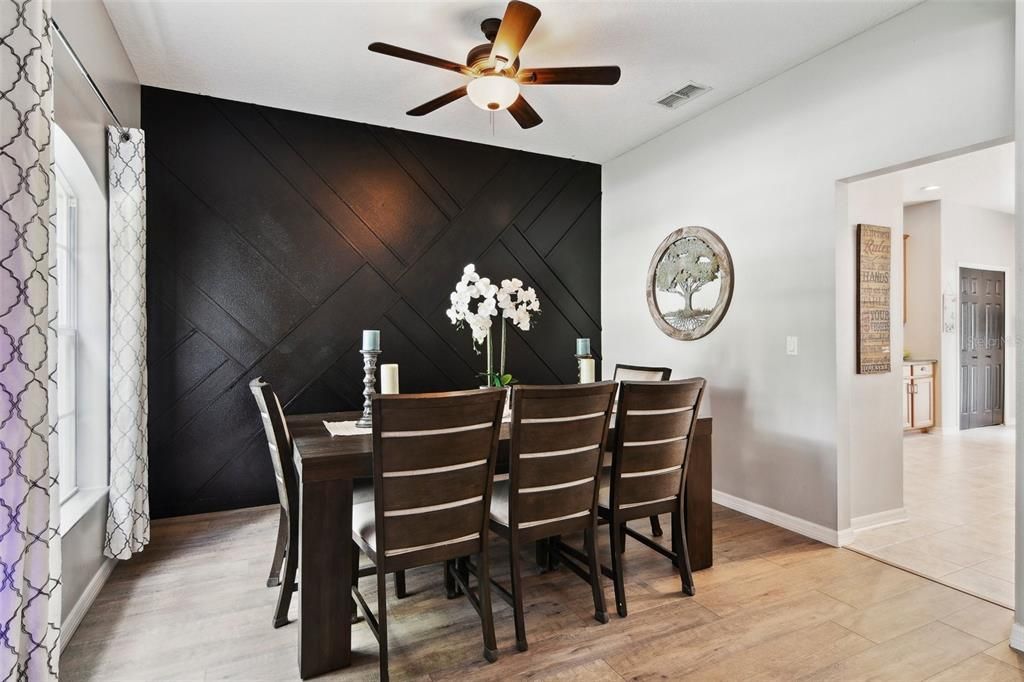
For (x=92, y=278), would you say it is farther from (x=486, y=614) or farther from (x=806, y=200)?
(x=806, y=200)

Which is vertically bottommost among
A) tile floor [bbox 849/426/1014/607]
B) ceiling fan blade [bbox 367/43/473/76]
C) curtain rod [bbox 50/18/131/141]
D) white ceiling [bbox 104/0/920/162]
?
tile floor [bbox 849/426/1014/607]

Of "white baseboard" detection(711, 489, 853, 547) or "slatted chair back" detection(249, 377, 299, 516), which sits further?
"white baseboard" detection(711, 489, 853, 547)

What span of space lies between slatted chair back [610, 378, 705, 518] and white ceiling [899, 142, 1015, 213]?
330cm

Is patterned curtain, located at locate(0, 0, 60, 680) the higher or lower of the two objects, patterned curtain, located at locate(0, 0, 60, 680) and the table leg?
the higher

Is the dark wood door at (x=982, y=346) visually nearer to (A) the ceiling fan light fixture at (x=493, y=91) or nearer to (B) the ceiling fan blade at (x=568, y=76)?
(B) the ceiling fan blade at (x=568, y=76)

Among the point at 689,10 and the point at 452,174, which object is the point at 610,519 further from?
the point at 452,174

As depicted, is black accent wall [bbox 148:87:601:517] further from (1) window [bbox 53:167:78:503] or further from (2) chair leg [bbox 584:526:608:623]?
(2) chair leg [bbox 584:526:608:623]

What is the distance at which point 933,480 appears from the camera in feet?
14.3

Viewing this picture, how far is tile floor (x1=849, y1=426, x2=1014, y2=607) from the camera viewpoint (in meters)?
2.66

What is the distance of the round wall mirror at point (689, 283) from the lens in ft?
12.5

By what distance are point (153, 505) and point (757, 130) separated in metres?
4.77

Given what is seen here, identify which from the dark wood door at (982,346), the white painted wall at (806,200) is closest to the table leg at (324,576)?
the white painted wall at (806,200)

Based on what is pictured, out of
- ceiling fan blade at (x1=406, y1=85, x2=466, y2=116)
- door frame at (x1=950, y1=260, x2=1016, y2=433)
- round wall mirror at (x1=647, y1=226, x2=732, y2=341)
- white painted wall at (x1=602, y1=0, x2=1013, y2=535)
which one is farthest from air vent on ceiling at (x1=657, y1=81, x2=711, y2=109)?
door frame at (x1=950, y1=260, x2=1016, y2=433)

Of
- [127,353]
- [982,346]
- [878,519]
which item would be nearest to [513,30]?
[127,353]
